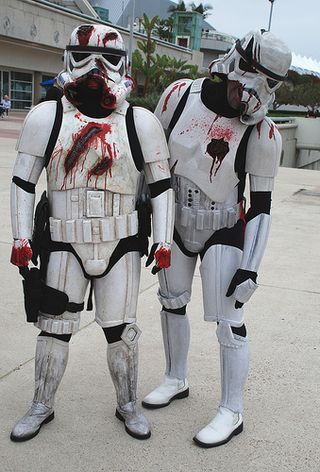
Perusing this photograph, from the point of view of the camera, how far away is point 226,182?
2395 mm

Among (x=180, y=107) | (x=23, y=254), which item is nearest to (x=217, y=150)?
(x=180, y=107)

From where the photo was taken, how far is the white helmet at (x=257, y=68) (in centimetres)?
219

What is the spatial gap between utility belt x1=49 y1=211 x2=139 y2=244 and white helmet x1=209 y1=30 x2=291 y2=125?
2.23 feet

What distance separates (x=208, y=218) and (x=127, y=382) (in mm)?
829

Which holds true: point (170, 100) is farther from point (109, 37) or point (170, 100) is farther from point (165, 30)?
point (165, 30)

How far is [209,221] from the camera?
7.96ft

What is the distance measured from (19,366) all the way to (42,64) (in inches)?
1167

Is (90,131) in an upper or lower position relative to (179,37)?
lower

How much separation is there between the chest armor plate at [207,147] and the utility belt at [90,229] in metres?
0.37

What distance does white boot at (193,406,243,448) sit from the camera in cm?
247

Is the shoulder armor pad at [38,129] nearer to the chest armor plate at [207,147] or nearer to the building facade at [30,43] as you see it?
the chest armor plate at [207,147]

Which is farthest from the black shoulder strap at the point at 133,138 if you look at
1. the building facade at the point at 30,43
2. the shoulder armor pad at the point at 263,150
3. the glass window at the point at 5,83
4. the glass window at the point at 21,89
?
the glass window at the point at 21,89

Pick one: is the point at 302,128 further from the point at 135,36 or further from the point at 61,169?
the point at 61,169

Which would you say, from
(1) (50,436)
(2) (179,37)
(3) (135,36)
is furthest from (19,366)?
(2) (179,37)
